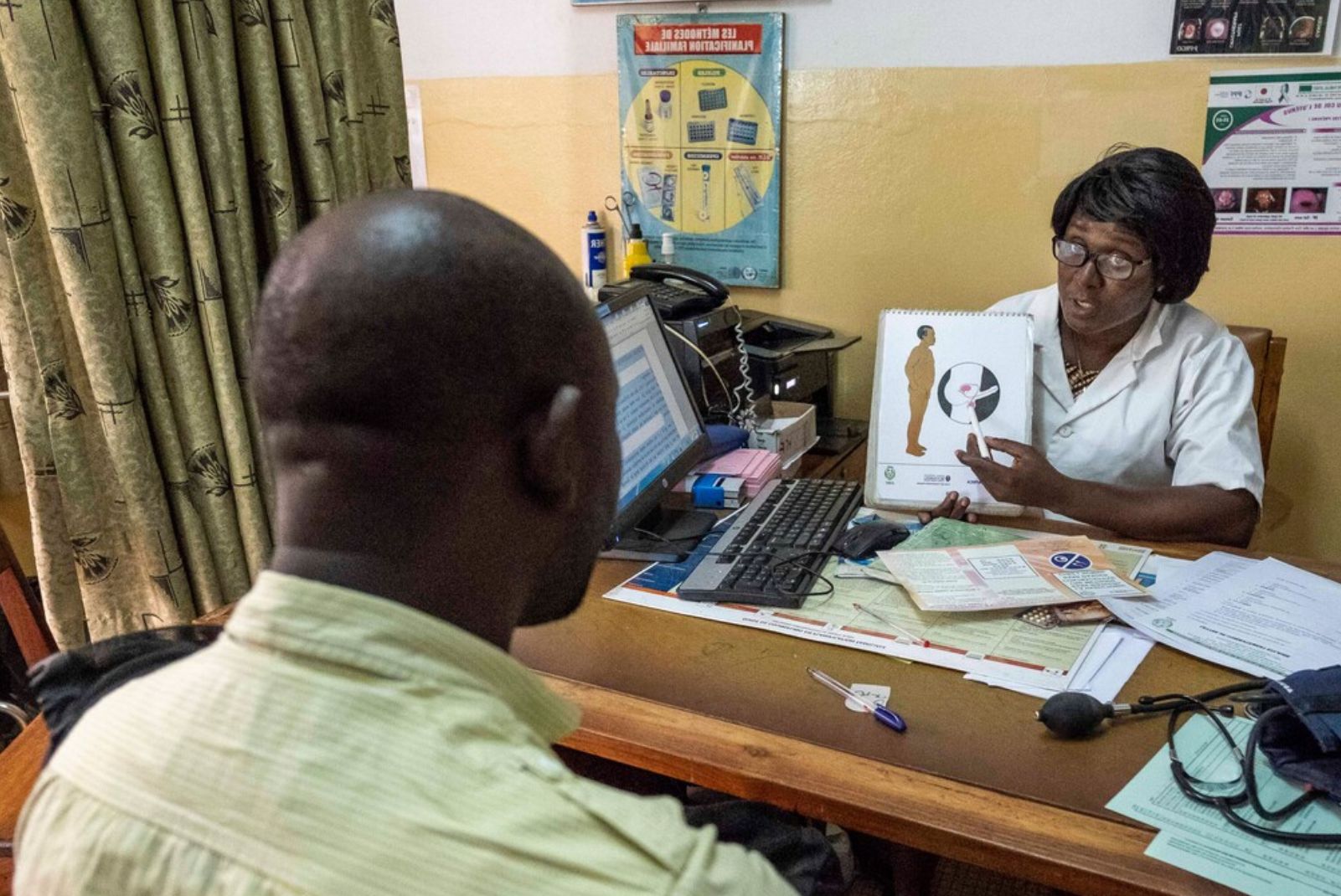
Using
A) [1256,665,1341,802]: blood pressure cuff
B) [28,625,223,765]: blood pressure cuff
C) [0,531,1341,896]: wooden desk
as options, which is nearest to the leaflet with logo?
[0,531,1341,896]: wooden desk

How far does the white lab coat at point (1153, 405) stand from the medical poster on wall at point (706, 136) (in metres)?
0.77

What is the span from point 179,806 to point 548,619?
300 millimetres

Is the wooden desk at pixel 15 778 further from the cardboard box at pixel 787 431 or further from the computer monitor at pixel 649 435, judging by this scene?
the cardboard box at pixel 787 431

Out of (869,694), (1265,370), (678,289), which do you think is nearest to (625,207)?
(678,289)

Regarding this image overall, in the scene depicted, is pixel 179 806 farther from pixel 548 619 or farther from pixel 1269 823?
pixel 1269 823

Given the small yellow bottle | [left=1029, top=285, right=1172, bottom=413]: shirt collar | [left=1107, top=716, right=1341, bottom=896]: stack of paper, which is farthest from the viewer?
the small yellow bottle

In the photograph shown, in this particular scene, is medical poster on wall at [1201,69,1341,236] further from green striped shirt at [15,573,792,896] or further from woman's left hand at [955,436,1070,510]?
green striped shirt at [15,573,792,896]

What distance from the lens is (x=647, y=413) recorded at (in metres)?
1.54

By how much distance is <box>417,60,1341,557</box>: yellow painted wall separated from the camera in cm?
204

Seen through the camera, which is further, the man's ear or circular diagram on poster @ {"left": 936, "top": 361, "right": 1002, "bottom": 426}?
circular diagram on poster @ {"left": 936, "top": 361, "right": 1002, "bottom": 426}

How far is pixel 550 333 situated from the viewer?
0.65 metres

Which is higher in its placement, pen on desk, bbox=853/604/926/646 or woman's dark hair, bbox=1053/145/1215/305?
woman's dark hair, bbox=1053/145/1215/305

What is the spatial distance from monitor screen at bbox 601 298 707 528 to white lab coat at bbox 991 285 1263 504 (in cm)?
65

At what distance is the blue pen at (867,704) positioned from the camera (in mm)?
1042
